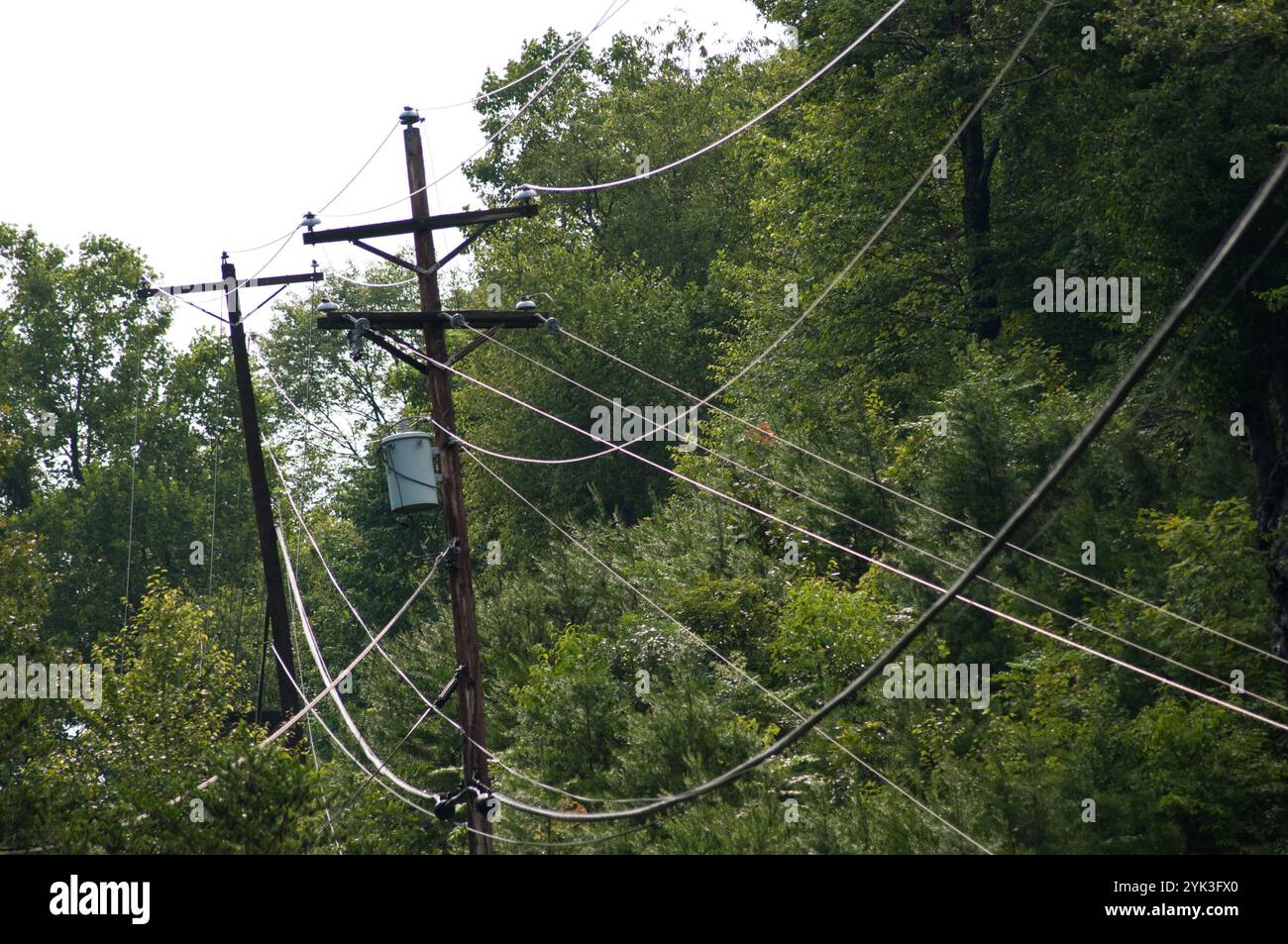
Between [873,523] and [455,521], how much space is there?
9.64 meters

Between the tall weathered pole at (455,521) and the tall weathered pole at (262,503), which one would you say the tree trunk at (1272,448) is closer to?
the tall weathered pole at (455,521)

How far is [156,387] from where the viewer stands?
5469 cm

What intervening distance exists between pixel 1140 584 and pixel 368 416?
49844 millimetres

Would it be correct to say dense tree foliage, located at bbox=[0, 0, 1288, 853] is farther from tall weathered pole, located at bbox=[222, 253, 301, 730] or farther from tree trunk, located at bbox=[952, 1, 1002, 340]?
tall weathered pole, located at bbox=[222, 253, 301, 730]

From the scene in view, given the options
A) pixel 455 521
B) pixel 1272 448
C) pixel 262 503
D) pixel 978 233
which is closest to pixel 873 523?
pixel 1272 448

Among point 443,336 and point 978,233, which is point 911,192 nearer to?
point 443,336

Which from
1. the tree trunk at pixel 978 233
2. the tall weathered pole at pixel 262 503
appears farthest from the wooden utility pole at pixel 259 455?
the tree trunk at pixel 978 233

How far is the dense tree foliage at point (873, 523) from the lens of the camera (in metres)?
15.6

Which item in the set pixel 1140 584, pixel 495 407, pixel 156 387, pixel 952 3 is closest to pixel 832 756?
pixel 1140 584

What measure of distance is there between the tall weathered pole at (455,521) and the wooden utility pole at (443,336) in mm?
11

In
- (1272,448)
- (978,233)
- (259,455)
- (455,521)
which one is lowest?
(455,521)

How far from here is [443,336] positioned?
1538 centimetres

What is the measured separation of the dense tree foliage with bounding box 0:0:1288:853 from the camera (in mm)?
15609

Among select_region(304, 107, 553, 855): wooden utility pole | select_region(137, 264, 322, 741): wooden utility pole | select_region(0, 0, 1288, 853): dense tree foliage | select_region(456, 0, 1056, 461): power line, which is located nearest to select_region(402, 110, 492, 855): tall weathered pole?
select_region(304, 107, 553, 855): wooden utility pole
